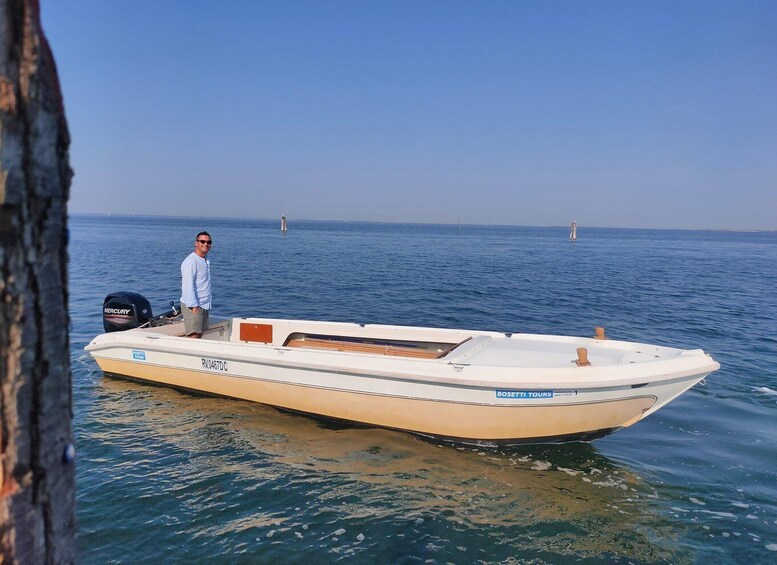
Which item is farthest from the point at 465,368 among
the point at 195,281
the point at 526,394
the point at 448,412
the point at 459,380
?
the point at 195,281

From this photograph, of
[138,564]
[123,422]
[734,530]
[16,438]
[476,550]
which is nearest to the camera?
[16,438]

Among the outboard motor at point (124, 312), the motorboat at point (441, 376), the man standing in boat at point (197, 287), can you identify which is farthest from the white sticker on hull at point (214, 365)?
the outboard motor at point (124, 312)

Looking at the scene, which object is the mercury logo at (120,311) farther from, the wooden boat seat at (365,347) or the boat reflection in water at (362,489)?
the wooden boat seat at (365,347)

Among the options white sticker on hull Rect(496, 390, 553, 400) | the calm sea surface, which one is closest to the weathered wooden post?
the calm sea surface

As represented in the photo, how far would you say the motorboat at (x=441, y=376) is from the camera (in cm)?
640

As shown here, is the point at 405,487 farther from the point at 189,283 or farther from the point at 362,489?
the point at 189,283

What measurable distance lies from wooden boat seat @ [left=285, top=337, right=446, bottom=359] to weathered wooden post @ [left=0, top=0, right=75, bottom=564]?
6.84 m

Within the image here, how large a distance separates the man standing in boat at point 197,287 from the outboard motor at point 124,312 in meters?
1.22

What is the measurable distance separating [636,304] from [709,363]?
1461cm

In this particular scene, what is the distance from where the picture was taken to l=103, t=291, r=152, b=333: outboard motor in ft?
31.8

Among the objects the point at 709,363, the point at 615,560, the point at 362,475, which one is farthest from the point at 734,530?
the point at 362,475

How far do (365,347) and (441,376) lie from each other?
2.66 metres

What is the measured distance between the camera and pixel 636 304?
19891 mm

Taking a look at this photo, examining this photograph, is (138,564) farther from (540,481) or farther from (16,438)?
(540,481)
